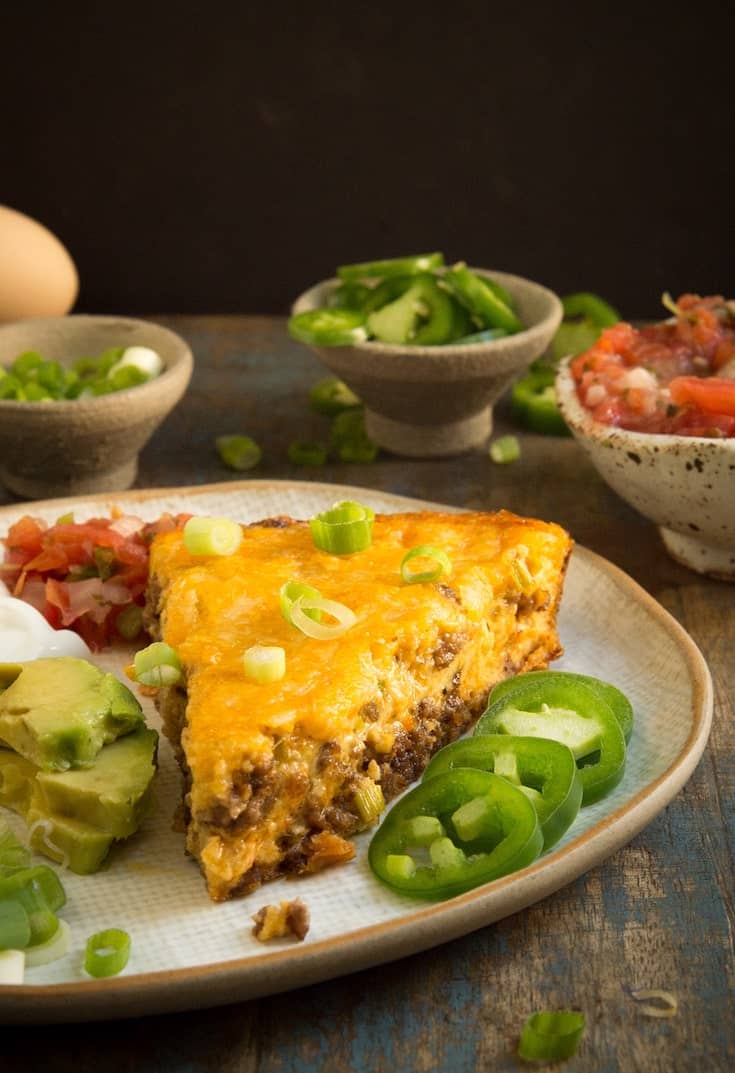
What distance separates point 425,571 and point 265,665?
635 millimetres

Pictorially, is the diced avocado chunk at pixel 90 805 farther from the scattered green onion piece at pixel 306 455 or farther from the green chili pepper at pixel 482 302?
the green chili pepper at pixel 482 302

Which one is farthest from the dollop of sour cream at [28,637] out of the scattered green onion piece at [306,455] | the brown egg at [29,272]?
the brown egg at [29,272]

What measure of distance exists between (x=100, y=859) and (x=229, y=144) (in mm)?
4844

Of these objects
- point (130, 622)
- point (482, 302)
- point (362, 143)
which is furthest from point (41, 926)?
point (362, 143)

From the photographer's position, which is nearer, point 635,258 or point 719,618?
point 719,618

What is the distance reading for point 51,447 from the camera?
4938 mm

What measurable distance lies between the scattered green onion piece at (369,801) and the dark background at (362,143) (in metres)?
4.60

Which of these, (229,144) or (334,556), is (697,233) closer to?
(229,144)

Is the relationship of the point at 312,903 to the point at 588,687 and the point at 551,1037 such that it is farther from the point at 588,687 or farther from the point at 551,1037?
the point at 588,687

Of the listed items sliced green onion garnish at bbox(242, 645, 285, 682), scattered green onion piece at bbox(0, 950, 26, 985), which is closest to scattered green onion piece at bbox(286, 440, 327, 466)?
sliced green onion garnish at bbox(242, 645, 285, 682)

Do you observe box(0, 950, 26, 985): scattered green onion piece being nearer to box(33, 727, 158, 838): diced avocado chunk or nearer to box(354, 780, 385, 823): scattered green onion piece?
box(33, 727, 158, 838): diced avocado chunk

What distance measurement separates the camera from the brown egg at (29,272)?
244 inches

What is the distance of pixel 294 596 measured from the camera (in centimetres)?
341

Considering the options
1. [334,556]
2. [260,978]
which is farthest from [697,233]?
[260,978]
